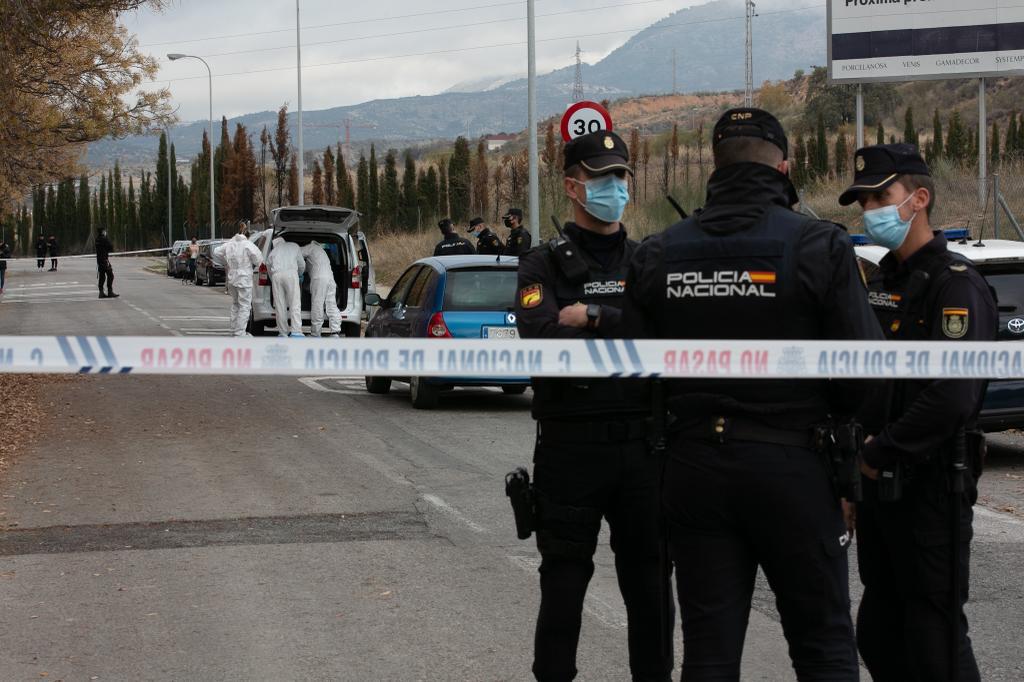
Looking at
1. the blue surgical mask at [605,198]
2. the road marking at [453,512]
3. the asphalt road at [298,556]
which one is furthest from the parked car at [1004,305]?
the blue surgical mask at [605,198]

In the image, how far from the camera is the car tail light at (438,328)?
1346 cm

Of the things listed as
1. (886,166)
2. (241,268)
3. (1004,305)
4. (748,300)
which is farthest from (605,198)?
(241,268)

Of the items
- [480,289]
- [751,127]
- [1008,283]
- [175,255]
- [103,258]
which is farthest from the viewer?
[175,255]

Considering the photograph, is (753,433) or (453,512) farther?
(453,512)

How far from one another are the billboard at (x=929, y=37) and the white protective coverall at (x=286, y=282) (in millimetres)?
14214

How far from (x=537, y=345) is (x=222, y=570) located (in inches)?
135

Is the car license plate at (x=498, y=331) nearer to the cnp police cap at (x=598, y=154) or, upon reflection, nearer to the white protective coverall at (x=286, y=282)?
the white protective coverall at (x=286, y=282)

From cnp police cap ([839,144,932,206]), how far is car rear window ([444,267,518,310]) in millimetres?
9201

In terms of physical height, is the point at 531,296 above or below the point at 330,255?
below

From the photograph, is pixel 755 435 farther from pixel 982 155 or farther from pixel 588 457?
pixel 982 155

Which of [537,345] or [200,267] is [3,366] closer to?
[537,345]

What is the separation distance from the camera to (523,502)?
4.58 metres

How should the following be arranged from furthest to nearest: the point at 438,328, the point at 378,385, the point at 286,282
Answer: the point at 286,282, the point at 378,385, the point at 438,328

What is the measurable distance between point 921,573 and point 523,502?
1.33 meters
